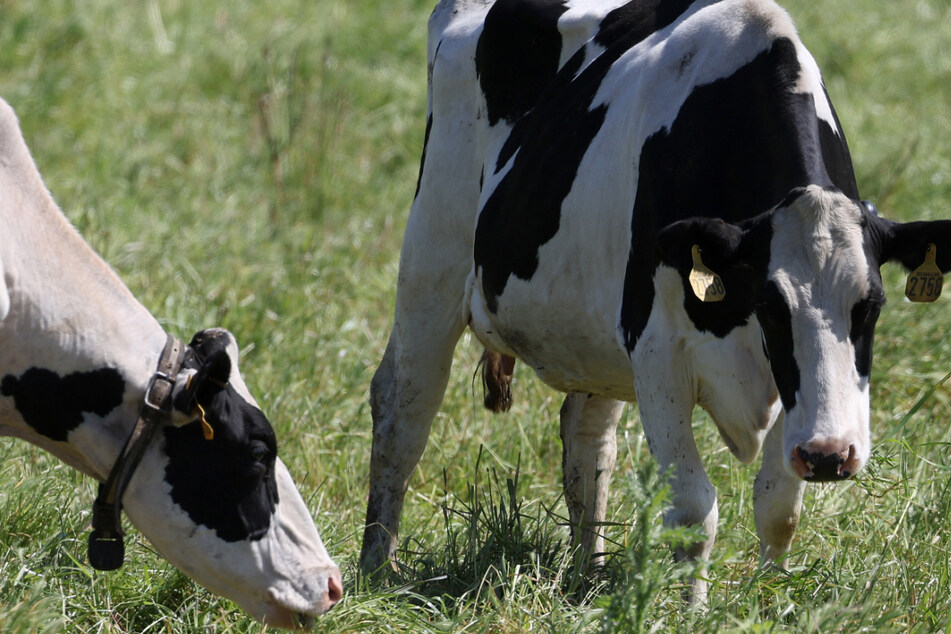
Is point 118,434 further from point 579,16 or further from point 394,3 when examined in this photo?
point 394,3

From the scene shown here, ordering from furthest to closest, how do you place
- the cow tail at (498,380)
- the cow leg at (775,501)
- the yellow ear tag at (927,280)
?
1. the cow tail at (498,380)
2. the cow leg at (775,501)
3. the yellow ear tag at (927,280)

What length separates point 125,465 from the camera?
3.26 m

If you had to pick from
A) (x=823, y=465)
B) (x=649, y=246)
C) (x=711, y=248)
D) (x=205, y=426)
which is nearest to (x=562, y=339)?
(x=649, y=246)

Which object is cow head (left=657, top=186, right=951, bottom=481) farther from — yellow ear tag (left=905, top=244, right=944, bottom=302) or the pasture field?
the pasture field

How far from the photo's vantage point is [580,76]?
176 inches

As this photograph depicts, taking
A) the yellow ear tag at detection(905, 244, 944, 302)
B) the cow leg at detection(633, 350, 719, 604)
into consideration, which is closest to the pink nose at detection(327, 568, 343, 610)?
the cow leg at detection(633, 350, 719, 604)

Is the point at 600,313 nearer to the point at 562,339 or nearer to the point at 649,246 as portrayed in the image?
the point at 562,339

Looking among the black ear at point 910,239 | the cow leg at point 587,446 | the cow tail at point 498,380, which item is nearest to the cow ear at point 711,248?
the black ear at point 910,239

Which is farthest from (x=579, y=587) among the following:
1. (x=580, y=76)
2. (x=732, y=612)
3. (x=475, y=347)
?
(x=475, y=347)

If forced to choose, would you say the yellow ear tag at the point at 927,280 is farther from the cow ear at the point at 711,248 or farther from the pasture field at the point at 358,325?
the pasture field at the point at 358,325

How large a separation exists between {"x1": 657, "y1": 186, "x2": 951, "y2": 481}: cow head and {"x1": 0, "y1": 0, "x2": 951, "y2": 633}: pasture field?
402 millimetres

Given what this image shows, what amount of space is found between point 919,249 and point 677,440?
823 millimetres

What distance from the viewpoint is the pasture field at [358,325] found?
11.9 feet

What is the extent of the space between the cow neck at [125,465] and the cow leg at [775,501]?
169cm
